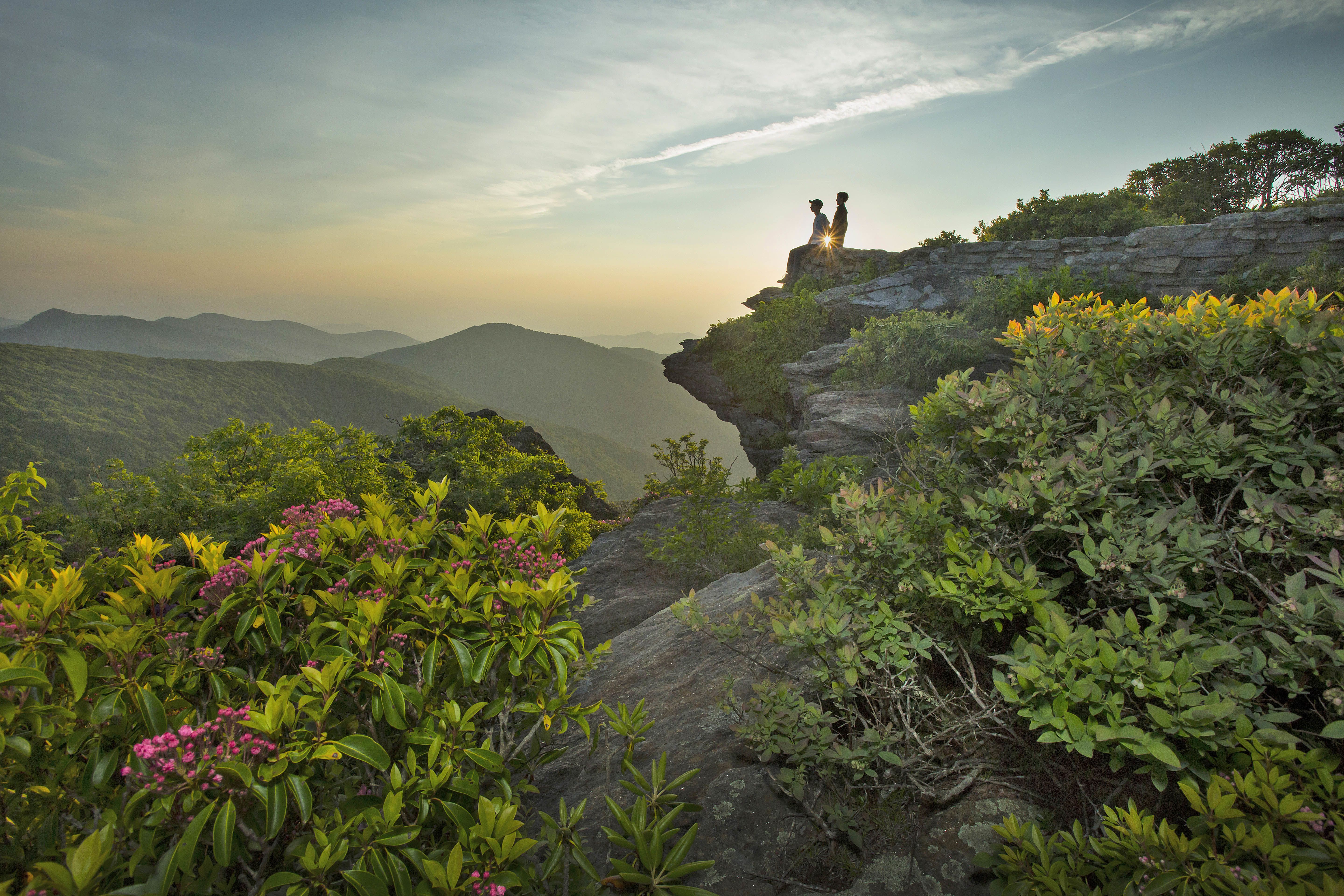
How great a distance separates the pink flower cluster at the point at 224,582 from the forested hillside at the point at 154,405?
95.8 ft

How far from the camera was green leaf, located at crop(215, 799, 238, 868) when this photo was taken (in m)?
1.45

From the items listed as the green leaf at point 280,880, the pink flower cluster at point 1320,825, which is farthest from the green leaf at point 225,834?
the pink flower cluster at point 1320,825

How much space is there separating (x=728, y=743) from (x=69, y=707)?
103 inches

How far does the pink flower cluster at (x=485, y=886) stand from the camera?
4.99 ft

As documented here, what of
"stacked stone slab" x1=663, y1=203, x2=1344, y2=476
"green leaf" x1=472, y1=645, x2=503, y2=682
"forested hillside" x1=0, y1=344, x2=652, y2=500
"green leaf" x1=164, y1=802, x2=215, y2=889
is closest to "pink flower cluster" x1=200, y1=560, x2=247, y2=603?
"green leaf" x1=164, y1=802, x2=215, y2=889

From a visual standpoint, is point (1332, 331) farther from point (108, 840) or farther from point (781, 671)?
point (108, 840)

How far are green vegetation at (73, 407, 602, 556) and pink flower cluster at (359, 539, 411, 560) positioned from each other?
3.73m

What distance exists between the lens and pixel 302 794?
5.30ft

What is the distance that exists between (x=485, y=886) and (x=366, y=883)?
33cm

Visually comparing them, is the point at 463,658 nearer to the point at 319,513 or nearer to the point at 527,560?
the point at 527,560

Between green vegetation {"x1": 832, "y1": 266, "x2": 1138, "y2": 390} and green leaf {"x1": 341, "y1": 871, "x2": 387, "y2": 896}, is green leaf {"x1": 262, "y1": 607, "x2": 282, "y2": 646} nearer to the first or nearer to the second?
green leaf {"x1": 341, "y1": 871, "x2": 387, "y2": 896}

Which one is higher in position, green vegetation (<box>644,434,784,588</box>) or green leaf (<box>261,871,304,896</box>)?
green leaf (<box>261,871,304,896</box>)

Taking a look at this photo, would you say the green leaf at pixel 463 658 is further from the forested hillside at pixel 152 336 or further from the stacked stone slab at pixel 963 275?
the forested hillside at pixel 152 336

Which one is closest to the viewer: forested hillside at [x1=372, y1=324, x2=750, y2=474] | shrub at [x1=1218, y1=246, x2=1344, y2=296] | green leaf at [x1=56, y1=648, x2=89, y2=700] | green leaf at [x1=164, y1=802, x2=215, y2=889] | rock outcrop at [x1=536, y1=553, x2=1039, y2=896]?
green leaf at [x1=164, y1=802, x2=215, y2=889]
